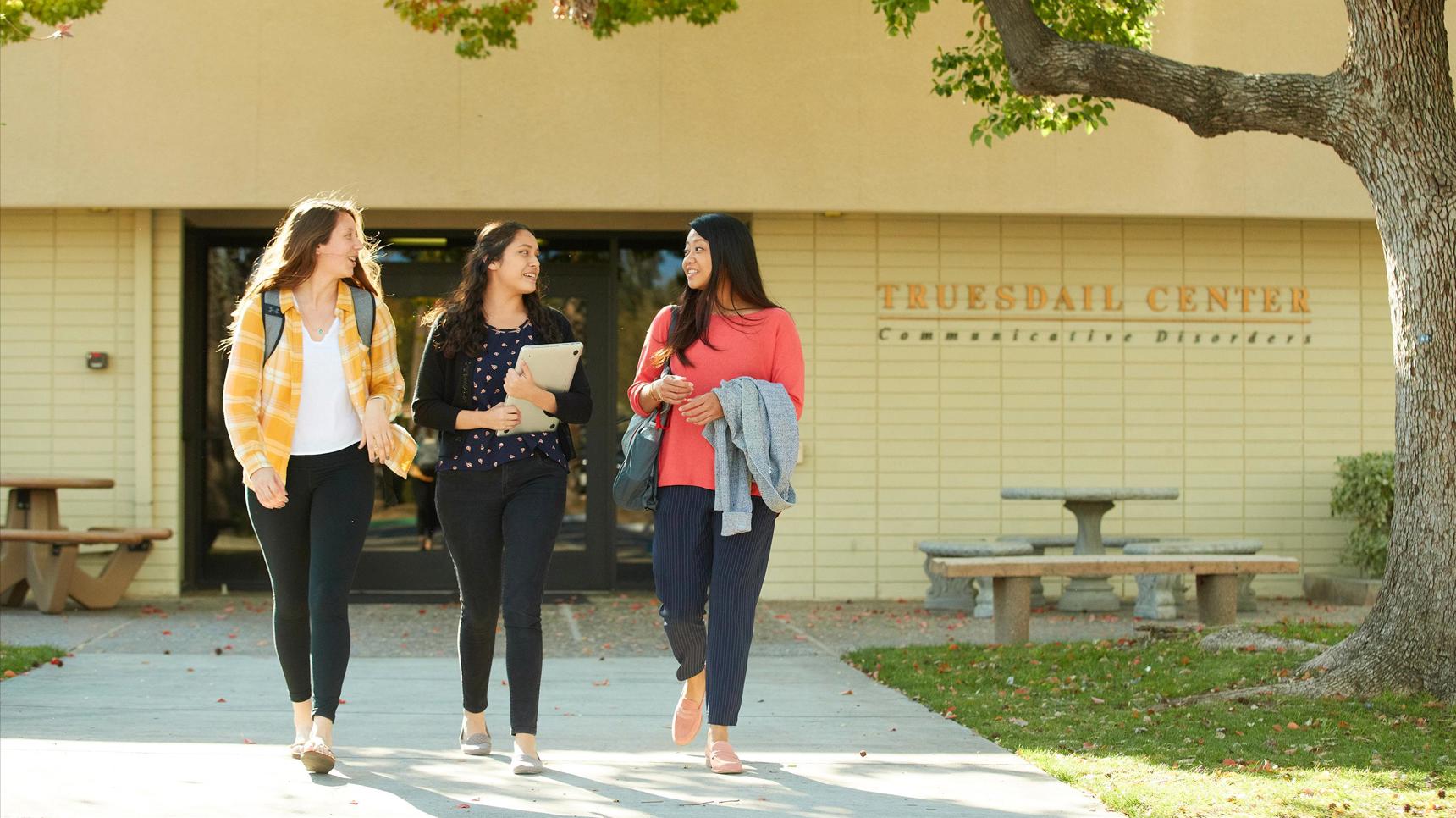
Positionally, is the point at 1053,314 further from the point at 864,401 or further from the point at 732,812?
the point at 732,812

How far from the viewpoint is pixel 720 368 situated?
4906 millimetres

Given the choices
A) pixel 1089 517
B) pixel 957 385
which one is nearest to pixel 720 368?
pixel 1089 517

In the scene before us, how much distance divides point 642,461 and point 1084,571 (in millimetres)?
4257

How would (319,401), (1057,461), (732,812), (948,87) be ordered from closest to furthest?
(732,812)
(319,401)
(948,87)
(1057,461)

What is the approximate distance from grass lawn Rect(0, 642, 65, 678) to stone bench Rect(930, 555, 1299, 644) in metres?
4.62

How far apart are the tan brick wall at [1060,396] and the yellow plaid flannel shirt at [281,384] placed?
6110 mm

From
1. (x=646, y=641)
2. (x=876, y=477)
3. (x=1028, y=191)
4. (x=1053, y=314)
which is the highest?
(x=1028, y=191)

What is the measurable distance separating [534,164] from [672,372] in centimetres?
556

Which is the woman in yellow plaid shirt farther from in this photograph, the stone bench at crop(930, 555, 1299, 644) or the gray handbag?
the stone bench at crop(930, 555, 1299, 644)

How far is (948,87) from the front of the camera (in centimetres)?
824

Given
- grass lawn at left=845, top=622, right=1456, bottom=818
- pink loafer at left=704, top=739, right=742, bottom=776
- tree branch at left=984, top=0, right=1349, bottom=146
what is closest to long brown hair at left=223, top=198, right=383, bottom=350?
pink loafer at left=704, top=739, right=742, bottom=776

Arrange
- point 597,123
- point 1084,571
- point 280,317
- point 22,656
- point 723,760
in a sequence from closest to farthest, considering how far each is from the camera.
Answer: point 280,317
point 723,760
point 22,656
point 1084,571
point 597,123

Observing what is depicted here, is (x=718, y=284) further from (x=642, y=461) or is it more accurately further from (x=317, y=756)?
(x=317, y=756)

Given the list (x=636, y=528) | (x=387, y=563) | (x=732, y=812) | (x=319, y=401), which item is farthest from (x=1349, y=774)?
(x=387, y=563)
